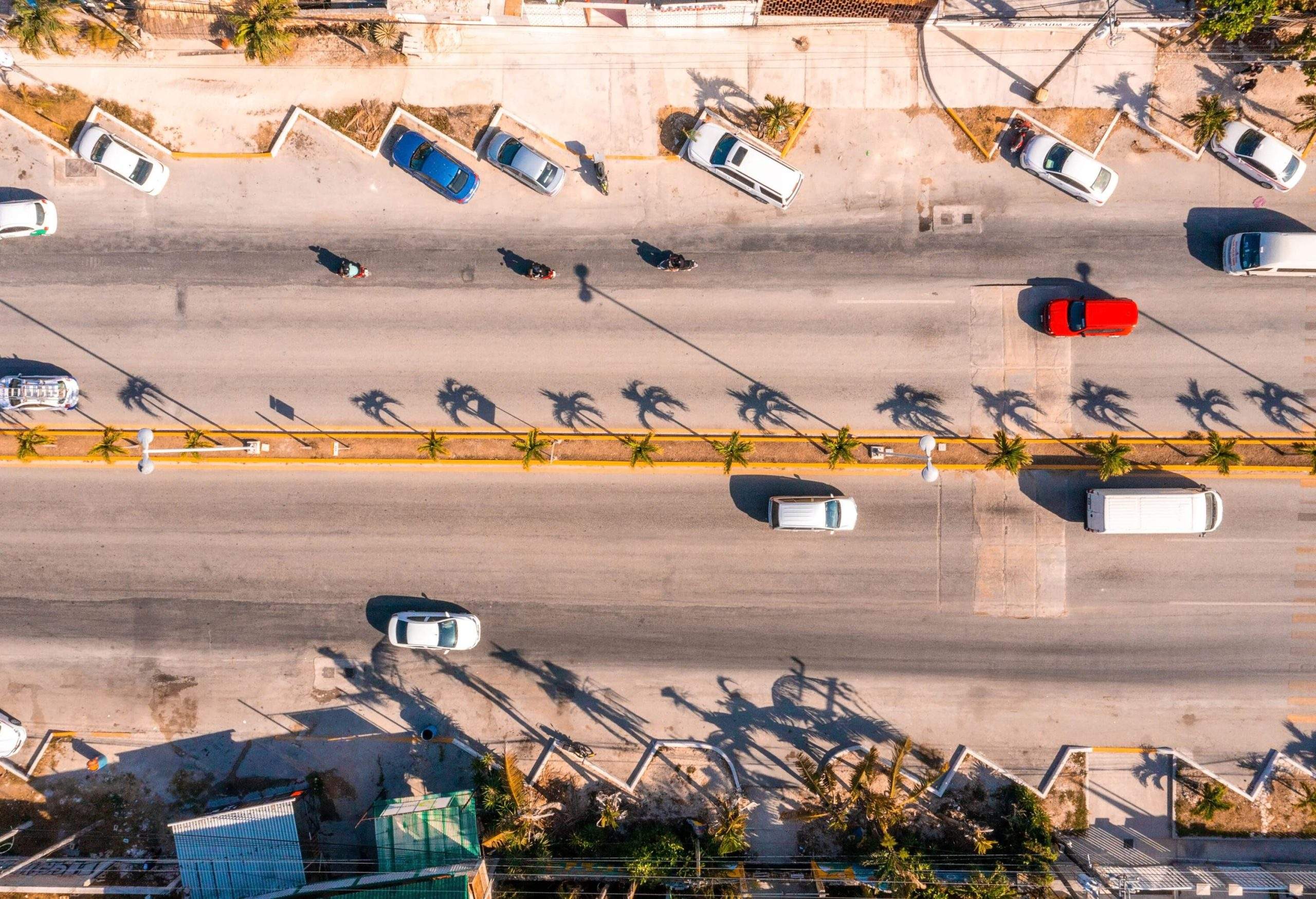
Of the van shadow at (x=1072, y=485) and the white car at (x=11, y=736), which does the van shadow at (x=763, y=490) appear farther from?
the white car at (x=11, y=736)

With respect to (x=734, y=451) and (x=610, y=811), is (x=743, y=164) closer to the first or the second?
(x=734, y=451)

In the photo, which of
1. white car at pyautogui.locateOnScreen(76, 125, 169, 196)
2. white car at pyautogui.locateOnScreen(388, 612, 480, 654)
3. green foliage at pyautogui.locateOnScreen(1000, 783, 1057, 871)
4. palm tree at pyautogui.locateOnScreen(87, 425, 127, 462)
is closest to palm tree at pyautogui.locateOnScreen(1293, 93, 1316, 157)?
green foliage at pyautogui.locateOnScreen(1000, 783, 1057, 871)

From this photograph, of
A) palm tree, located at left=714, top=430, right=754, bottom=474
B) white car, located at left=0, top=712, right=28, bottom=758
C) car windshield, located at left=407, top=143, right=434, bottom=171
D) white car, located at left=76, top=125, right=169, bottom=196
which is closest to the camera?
palm tree, located at left=714, top=430, right=754, bottom=474

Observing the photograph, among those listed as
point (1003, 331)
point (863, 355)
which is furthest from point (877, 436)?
point (1003, 331)

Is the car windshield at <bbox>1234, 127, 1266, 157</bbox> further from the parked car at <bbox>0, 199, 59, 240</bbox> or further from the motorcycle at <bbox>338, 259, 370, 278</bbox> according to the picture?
the parked car at <bbox>0, 199, 59, 240</bbox>

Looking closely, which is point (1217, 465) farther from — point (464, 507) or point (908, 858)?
point (464, 507)

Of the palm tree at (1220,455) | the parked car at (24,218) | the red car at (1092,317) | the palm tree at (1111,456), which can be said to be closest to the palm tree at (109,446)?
the parked car at (24,218)

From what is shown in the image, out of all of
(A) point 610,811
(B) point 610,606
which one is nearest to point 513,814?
(A) point 610,811
